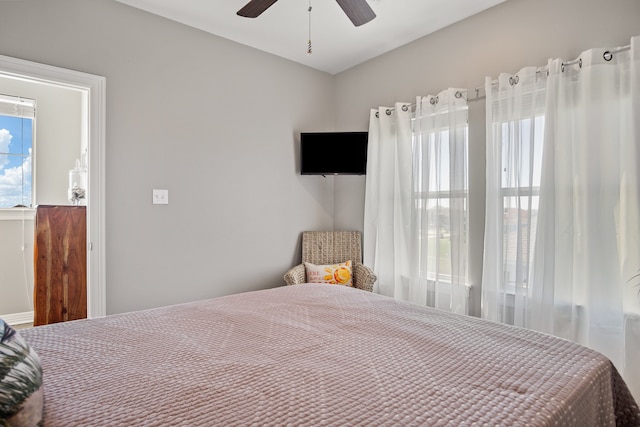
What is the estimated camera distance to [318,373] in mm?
998

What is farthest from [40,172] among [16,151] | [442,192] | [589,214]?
[589,214]

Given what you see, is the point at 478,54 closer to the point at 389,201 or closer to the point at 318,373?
the point at 389,201

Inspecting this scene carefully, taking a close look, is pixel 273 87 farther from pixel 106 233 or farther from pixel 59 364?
pixel 59 364

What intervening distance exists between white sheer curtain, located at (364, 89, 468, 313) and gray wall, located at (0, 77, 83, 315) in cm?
323

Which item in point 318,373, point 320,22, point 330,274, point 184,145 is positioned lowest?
point 330,274

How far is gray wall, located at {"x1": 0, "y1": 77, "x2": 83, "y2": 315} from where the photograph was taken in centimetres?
355

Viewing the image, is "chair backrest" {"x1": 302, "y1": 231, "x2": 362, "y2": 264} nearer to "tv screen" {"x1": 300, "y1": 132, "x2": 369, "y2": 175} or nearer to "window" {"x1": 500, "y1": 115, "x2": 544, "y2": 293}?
"tv screen" {"x1": 300, "y1": 132, "x2": 369, "y2": 175}

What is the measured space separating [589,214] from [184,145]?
2.80m

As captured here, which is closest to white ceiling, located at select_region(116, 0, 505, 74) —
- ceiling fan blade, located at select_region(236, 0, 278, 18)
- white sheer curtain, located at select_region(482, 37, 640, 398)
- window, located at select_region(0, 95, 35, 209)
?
ceiling fan blade, located at select_region(236, 0, 278, 18)

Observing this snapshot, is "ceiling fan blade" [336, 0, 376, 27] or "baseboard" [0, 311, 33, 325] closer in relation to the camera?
"ceiling fan blade" [336, 0, 376, 27]

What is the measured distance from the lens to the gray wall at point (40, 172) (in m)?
3.55

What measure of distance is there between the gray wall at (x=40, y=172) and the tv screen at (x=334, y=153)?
2.49 m

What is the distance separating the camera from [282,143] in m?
3.41

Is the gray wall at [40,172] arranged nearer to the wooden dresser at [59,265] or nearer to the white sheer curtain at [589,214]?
the wooden dresser at [59,265]
